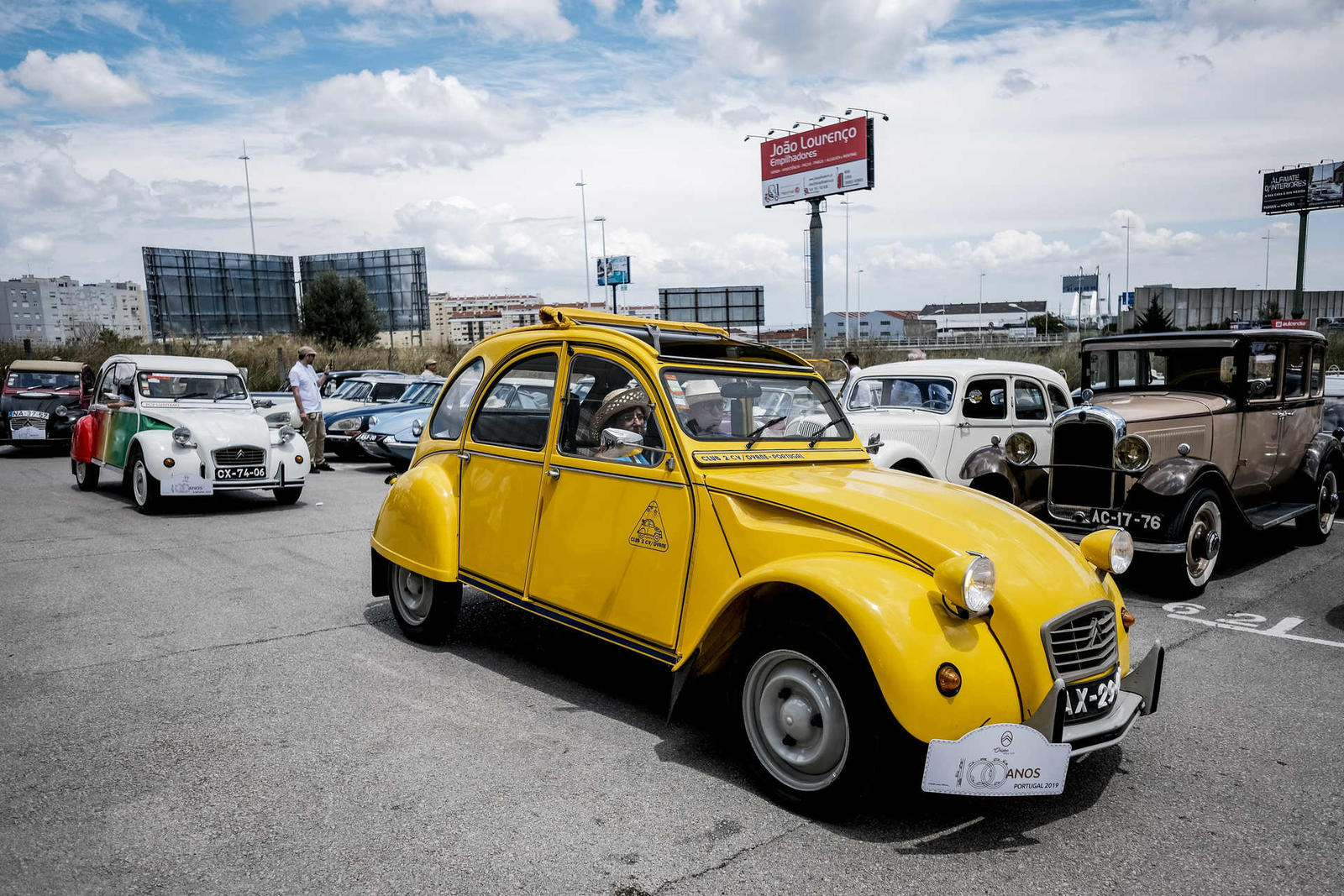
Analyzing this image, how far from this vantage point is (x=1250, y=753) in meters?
4.00

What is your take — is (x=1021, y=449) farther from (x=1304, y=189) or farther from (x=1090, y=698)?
(x=1304, y=189)

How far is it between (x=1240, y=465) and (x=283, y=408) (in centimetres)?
1608

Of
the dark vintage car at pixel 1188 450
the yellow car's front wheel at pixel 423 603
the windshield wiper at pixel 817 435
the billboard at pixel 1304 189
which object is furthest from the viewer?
the billboard at pixel 1304 189

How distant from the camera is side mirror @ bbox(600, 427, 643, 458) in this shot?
422cm

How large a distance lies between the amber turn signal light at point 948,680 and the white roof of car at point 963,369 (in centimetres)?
708

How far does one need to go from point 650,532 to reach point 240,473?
8.29 metres

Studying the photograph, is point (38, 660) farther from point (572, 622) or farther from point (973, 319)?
point (973, 319)

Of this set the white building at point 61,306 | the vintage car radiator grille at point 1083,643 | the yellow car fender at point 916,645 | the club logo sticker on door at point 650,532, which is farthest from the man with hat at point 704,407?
the white building at point 61,306

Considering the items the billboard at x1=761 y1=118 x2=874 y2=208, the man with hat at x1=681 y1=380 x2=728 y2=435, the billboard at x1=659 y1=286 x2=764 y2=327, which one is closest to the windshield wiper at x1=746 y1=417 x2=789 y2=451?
the man with hat at x1=681 y1=380 x2=728 y2=435

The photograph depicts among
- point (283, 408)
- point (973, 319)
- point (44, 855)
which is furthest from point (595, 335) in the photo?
point (973, 319)

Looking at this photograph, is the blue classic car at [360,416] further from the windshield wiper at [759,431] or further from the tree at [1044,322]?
the tree at [1044,322]

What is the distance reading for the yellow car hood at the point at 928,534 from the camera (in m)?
3.25

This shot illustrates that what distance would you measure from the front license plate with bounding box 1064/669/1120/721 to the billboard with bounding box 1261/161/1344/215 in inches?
2174

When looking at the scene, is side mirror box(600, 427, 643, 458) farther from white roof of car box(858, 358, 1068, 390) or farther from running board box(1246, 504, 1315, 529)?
white roof of car box(858, 358, 1068, 390)
